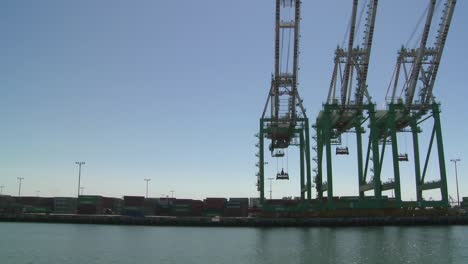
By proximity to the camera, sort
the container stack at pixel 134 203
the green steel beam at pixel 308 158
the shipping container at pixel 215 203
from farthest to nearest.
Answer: the container stack at pixel 134 203 < the shipping container at pixel 215 203 < the green steel beam at pixel 308 158

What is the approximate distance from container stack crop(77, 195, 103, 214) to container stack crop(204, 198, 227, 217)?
23.5 metres

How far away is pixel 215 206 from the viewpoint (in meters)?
94.1

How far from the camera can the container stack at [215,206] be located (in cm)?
9356

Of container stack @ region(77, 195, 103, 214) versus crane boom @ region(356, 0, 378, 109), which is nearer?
crane boom @ region(356, 0, 378, 109)

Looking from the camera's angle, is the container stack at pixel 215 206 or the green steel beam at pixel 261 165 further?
the container stack at pixel 215 206

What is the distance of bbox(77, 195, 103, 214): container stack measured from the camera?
99250 mm

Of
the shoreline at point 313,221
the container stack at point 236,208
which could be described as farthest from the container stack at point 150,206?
the shoreline at point 313,221

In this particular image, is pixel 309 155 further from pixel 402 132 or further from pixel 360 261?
pixel 360 261

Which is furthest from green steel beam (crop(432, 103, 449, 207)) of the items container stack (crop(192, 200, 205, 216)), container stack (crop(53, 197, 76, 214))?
container stack (crop(53, 197, 76, 214))

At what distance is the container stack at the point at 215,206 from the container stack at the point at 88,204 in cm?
2354

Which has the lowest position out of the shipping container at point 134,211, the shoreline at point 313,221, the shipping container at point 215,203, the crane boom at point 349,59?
the shoreline at point 313,221

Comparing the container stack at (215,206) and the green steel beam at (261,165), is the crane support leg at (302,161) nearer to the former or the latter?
the green steel beam at (261,165)

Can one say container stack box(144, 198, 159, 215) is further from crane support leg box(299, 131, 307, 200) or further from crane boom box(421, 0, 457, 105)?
crane boom box(421, 0, 457, 105)

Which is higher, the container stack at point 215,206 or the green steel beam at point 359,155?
the green steel beam at point 359,155
